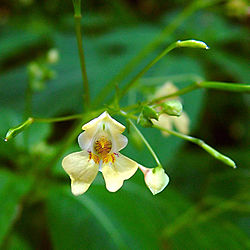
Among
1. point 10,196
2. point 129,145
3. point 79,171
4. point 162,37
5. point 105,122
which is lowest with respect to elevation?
point 129,145

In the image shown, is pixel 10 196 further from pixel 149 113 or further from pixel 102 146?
pixel 149 113

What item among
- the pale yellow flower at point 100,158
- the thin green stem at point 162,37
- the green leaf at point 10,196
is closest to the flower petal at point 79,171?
the pale yellow flower at point 100,158

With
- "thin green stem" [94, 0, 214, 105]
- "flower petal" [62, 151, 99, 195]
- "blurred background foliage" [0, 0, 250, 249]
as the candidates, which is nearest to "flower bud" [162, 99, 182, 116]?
"flower petal" [62, 151, 99, 195]

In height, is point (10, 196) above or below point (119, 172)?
below

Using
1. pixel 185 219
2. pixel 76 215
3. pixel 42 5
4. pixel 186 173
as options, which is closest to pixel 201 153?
pixel 186 173

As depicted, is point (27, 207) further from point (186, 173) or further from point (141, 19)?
point (141, 19)

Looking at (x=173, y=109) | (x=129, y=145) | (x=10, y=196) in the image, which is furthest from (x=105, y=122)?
(x=129, y=145)

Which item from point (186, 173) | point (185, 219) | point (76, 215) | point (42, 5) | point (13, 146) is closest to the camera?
point (76, 215)
